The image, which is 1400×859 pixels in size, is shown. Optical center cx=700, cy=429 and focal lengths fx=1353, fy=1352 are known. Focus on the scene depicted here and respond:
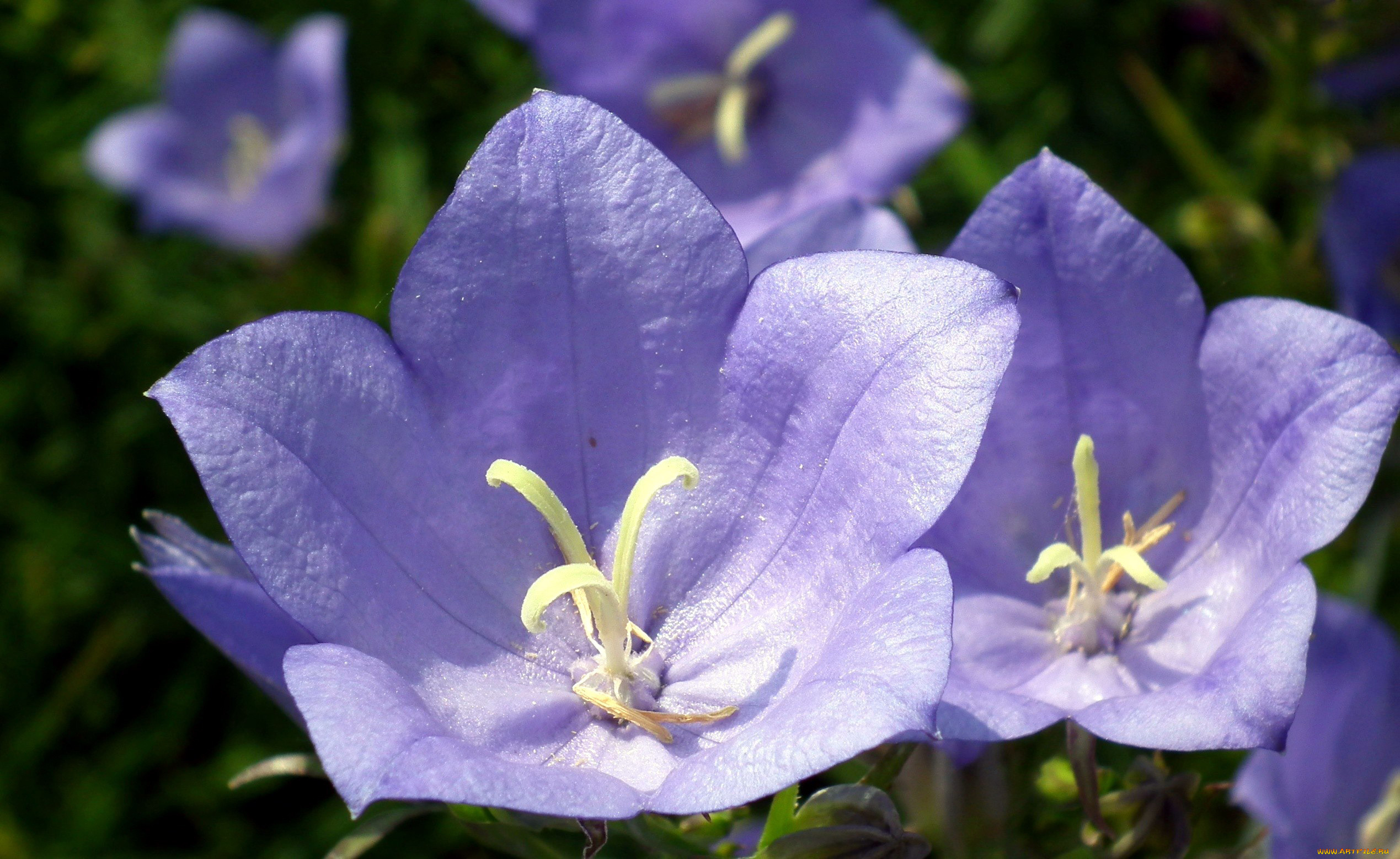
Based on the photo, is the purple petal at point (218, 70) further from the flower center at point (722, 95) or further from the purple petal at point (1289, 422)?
the purple petal at point (1289, 422)

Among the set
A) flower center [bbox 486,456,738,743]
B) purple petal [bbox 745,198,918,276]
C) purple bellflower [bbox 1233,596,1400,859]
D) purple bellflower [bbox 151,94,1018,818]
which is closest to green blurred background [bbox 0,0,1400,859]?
purple bellflower [bbox 1233,596,1400,859]

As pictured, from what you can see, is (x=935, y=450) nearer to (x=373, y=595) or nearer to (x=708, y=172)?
(x=373, y=595)

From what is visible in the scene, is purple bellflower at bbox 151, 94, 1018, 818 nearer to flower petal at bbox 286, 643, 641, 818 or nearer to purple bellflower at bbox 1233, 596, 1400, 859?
flower petal at bbox 286, 643, 641, 818

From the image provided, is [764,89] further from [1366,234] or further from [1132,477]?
[1132,477]

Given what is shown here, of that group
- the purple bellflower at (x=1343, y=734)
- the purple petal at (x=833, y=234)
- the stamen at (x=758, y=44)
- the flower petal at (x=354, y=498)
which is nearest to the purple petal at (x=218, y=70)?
the stamen at (x=758, y=44)

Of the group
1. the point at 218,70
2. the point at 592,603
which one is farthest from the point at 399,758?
the point at 218,70

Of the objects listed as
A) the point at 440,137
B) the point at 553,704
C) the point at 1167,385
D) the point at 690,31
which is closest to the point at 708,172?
the point at 690,31
